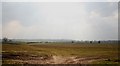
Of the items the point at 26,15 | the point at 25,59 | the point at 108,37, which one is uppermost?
the point at 26,15

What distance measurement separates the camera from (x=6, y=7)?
10570mm

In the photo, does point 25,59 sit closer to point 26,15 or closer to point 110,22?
point 26,15

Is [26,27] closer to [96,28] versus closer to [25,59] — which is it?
[25,59]

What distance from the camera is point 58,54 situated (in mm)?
10734

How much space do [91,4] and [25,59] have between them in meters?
2.60

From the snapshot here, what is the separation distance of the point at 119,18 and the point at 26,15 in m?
2.81

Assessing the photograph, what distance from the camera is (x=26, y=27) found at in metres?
10.8

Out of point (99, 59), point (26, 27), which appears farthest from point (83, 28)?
point (26, 27)

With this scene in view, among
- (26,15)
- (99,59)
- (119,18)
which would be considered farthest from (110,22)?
(26,15)

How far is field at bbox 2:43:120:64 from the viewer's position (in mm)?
10641

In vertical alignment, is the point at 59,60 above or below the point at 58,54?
below

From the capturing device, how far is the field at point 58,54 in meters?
10.6

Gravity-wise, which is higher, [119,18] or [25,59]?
[119,18]

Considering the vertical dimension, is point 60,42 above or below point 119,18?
below
